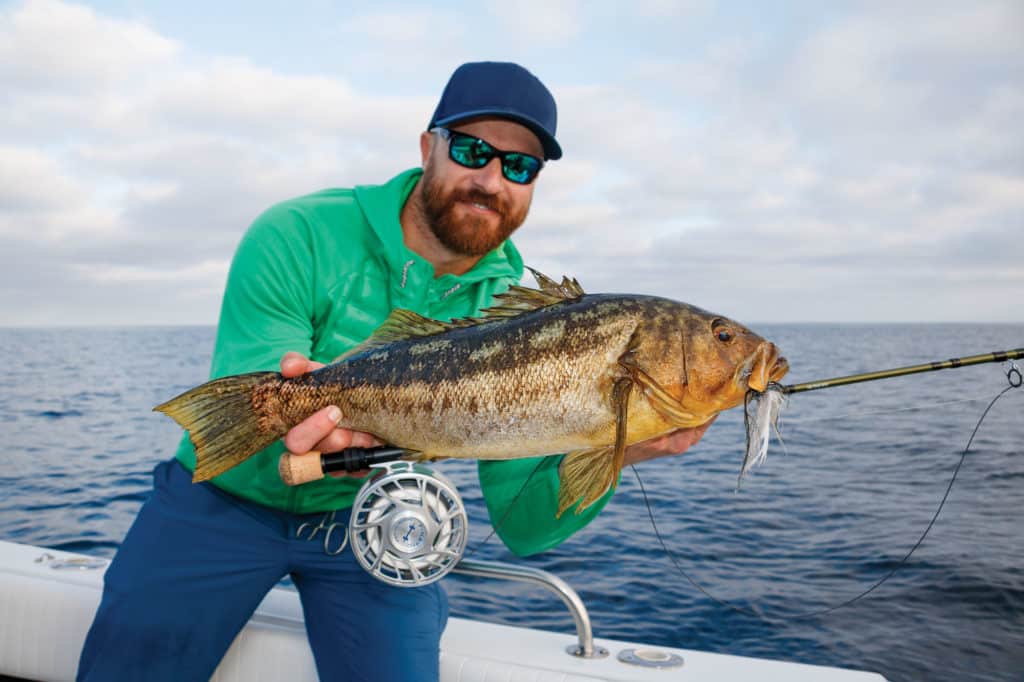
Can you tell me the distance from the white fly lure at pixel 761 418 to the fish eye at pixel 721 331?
0.76ft

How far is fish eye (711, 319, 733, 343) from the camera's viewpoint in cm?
299

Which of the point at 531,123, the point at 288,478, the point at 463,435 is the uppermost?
the point at 531,123

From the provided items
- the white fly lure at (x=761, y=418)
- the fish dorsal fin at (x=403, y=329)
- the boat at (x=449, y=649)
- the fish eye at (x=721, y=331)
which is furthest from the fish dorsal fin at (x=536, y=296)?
the boat at (x=449, y=649)

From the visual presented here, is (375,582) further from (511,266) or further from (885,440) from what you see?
(885,440)

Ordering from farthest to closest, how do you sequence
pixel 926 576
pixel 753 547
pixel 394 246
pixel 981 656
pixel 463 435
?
pixel 753 547
pixel 926 576
pixel 981 656
pixel 394 246
pixel 463 435

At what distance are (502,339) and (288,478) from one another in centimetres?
105

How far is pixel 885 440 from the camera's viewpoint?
2125 centimetres

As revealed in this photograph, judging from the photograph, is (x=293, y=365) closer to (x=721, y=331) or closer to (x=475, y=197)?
(x=475, y=197)

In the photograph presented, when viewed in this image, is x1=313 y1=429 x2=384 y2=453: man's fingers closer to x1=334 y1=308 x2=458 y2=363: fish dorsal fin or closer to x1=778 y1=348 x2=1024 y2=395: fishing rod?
x1=334 y1=308 x2=458 y2=363: fish dorsal fin

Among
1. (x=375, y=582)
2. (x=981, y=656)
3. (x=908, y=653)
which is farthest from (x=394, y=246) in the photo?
(x=981, y=656)

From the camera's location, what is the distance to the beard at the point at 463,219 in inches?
168

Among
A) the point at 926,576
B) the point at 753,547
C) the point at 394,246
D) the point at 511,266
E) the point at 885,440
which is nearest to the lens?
the point at 394,246

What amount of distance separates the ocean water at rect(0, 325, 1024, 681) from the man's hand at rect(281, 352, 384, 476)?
3536 millimetres

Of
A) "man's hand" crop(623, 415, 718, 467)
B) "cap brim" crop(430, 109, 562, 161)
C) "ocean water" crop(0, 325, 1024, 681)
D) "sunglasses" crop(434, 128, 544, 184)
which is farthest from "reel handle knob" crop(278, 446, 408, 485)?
"ocean water" crop(0, 325, 1024, 681)
